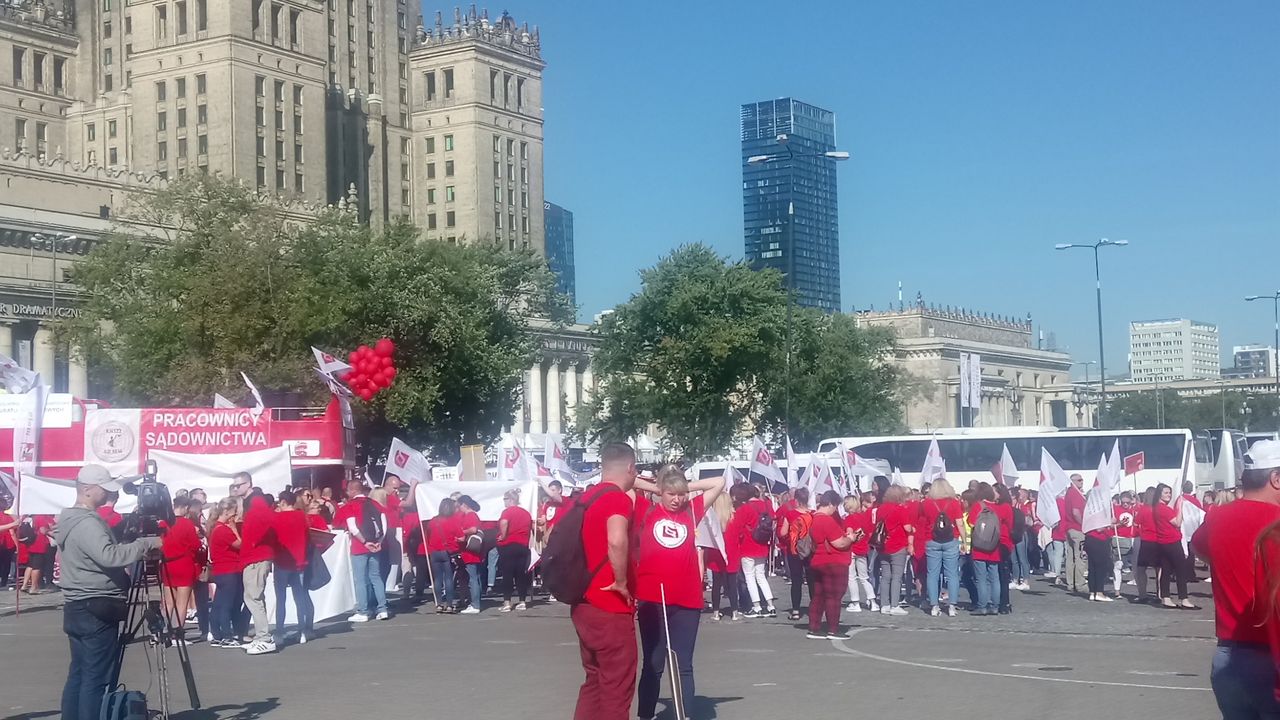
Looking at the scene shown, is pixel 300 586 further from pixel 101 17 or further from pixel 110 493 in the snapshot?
pixel 101 17

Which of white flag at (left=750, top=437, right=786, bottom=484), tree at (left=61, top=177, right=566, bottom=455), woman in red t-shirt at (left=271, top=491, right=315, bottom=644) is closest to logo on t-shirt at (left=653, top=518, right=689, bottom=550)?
woman in red t-shirt at (left=271, top=491, right=315, bottom=644)

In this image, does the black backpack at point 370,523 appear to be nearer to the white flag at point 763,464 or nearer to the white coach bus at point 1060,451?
the white flag at point 763,464

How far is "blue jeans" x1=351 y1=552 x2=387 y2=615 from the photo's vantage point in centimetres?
2028

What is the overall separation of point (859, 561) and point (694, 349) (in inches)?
1488

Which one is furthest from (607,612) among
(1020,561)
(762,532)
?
(1020,561)

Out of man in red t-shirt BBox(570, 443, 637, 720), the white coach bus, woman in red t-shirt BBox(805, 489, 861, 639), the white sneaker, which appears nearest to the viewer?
man in red t-shirt BBox(570, 443, 637, 720)

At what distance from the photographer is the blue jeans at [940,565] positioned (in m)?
20.1

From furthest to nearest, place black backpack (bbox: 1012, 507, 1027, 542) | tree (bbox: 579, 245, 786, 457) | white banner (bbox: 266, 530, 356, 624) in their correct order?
1. tree (bbox: 579, 245, 786, 457)
2. black backpack (bbox: 1012, 507, 1027, 542)
3. white banner (bbox: 266, 530, 356, 624)

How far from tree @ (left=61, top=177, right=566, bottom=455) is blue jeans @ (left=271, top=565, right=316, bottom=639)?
75.4ft

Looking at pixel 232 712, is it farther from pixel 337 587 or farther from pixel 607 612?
pixel 337 587

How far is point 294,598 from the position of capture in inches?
684

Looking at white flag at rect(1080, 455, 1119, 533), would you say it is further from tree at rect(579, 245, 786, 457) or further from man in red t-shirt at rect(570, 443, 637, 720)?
tree at rect(579, 245, 786, 457)

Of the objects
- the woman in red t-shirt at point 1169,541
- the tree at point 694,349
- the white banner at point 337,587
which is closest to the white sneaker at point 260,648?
the white banner at point 337,587

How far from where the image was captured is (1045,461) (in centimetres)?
2659
